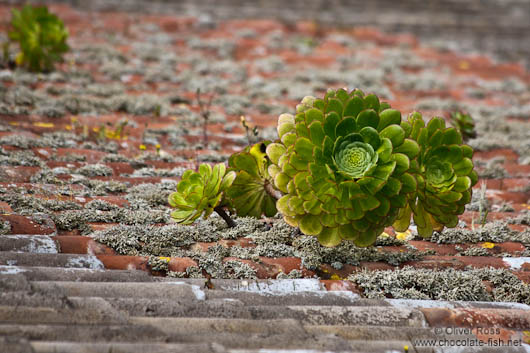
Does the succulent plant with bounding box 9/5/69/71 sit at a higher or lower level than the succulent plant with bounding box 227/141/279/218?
higher

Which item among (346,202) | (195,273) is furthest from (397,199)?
(195,273)

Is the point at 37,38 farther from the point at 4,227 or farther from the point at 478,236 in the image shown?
the point at 478,236

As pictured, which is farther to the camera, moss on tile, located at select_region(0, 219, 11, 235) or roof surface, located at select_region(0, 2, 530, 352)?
moss on tile, located at select_region(0, 219, 11, 235)

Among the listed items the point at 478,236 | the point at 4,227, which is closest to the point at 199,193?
the point at 4,227

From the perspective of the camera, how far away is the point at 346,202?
1.96 meters

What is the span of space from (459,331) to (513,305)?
35 centimetres

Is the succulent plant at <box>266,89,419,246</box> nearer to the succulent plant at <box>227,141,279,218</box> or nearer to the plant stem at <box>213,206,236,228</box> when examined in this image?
the succulent plant at <box>227,141,279,218</box>

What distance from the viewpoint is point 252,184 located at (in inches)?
91.6

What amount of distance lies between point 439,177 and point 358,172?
37cm

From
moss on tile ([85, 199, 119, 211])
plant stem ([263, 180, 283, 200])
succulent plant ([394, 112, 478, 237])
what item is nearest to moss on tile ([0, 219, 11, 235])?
moss on tile ([85, 199, 119, 211])

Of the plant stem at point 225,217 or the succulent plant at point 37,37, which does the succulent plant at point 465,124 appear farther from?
the succulent plant at point 37,37

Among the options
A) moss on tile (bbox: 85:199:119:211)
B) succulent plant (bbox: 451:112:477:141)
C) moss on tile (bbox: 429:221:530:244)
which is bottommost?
moss on tile (bbox: 429:221:530:244)

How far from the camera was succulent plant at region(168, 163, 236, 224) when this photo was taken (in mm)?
2189

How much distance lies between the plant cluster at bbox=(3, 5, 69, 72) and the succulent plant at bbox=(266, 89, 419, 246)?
9.59ft
